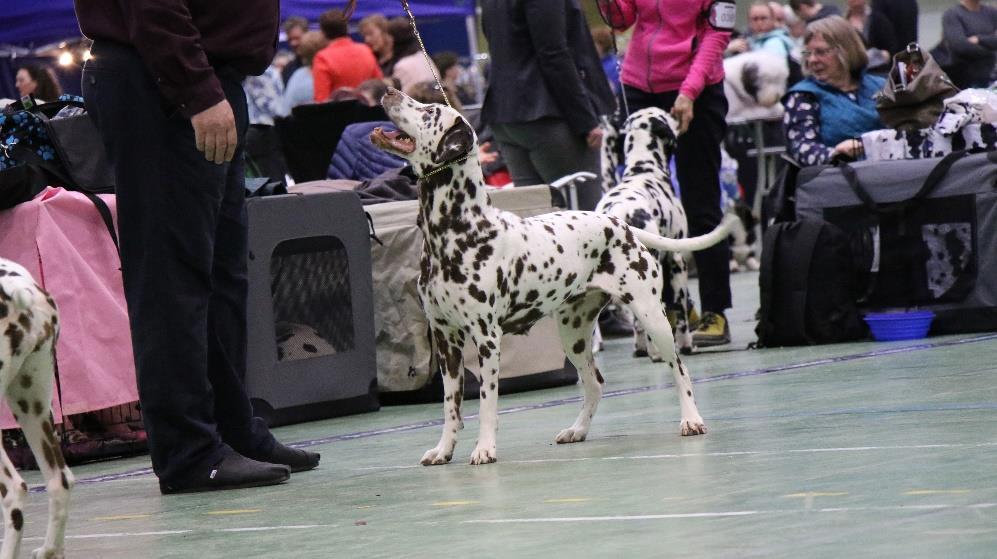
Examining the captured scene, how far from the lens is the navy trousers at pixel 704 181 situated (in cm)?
854

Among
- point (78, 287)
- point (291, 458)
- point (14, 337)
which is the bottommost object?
point (291, 458)

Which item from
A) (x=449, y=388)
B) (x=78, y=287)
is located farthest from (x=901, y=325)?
(x=78, y=287)

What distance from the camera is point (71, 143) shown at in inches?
241

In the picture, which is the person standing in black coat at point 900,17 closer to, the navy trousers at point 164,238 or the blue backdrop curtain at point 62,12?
the blue backdrop curtain at point 62,12

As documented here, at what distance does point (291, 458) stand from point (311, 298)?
1.92 metres

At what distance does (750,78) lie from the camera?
50.9 feet

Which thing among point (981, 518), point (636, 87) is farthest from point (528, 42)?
point (981, 518)

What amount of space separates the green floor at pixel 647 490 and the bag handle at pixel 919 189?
69.2 inches

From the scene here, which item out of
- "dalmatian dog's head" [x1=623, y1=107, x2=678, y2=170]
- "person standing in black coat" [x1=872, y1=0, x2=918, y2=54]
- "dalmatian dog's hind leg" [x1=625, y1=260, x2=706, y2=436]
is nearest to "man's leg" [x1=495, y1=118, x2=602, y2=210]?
"dalmatian dog's head" [x1=623, y1=107, x2=678, y2=170]

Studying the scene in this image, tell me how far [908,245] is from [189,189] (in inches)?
187

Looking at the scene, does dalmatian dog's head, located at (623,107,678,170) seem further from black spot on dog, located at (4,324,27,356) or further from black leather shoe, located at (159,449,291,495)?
black spot on dog, located at (4,324,27,356)

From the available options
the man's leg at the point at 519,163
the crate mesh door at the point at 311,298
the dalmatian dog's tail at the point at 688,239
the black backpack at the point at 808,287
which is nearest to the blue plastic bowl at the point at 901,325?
the black backpack at the point at 808,287

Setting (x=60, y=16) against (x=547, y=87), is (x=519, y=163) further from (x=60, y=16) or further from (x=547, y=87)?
(x=60, y=16)

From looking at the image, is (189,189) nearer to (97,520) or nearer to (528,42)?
(97,520)
